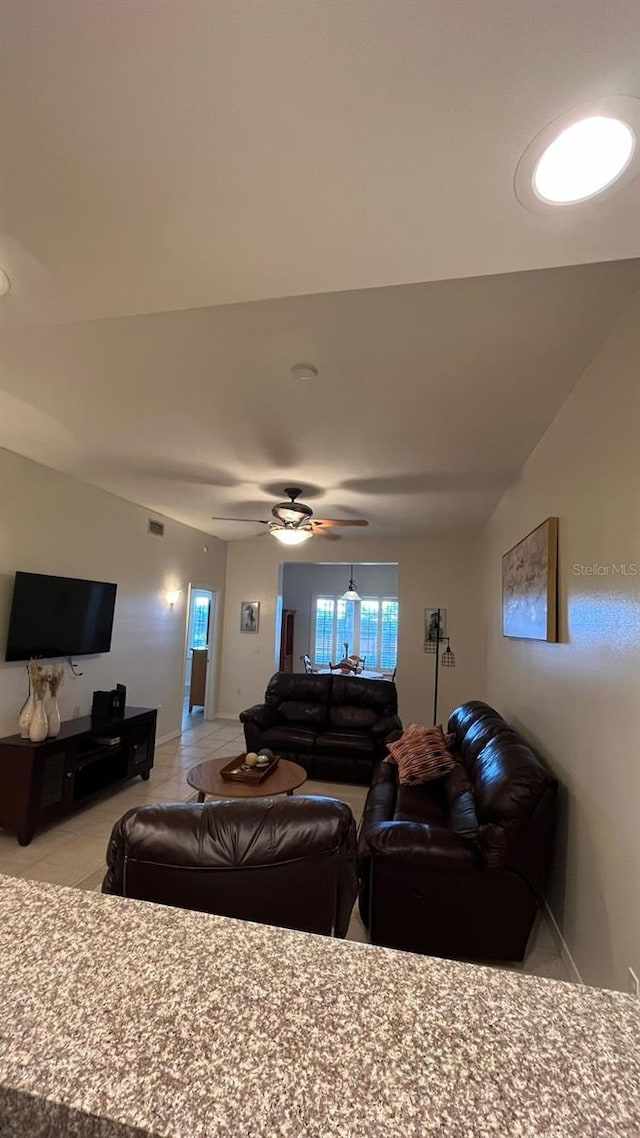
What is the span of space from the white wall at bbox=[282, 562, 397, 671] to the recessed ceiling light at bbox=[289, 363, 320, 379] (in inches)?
331

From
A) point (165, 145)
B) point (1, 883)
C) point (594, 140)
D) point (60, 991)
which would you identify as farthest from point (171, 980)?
point (594, 140)

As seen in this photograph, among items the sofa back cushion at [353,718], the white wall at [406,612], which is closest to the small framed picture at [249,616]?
the white wall at [406,612]

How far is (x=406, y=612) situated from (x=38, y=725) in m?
4.70

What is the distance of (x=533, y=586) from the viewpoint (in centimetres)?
305

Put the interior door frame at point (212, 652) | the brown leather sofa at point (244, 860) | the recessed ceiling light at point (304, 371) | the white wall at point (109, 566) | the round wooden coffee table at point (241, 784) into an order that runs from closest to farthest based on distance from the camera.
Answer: the brown leather sofa at point (244, 860), the recessed ceiling light at point (304, 371), the round wooden coffee table at point (241, 784), the white wall at point (109, 566), the interior door frame at point (212, 652)

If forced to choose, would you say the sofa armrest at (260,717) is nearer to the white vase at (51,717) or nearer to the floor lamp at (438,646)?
the white vase at (51,717)

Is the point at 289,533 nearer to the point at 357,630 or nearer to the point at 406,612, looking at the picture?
the point at 406,612

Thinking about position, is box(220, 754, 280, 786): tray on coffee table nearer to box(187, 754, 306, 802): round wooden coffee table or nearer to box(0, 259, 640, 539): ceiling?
box(187, 754, 306, 802): round wooden coffee table

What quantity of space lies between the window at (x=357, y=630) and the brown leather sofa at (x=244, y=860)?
29.0 feet

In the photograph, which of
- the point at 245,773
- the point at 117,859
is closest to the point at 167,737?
the point at 245,773

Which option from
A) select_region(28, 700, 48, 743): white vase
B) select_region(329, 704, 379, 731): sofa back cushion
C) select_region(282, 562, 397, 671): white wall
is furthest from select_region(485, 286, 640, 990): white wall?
select_region(282, 562, 397, 671): white wall

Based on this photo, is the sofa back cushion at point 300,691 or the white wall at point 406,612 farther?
the white wall at point 406,612

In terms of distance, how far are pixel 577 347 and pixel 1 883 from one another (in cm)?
256

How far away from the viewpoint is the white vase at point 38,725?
3.53m
